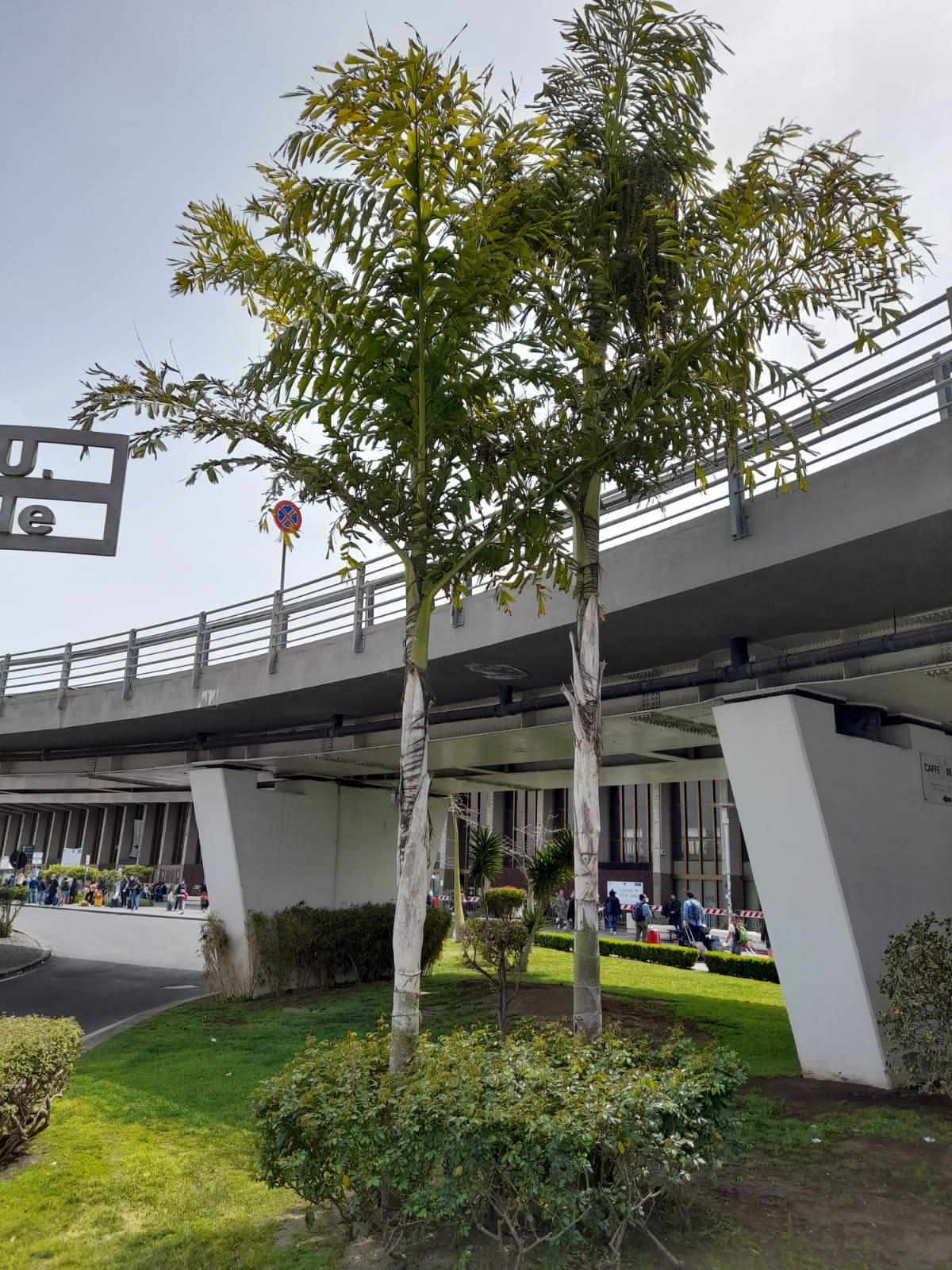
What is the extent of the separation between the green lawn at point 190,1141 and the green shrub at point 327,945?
53.0 inches

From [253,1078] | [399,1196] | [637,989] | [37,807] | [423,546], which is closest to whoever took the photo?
[399,1196]

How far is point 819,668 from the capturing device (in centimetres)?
985

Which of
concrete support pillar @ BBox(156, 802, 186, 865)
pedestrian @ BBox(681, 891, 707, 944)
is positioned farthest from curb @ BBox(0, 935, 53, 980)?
concrete support pillar @ BBox(156, 802, 186, 865)

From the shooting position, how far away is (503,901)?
899 inches

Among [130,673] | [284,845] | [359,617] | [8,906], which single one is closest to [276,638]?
[359,617]

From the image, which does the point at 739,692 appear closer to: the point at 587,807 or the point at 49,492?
the point at 587,807

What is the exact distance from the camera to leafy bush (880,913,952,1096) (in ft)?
26.5

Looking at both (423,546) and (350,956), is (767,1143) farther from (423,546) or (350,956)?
(350,956)

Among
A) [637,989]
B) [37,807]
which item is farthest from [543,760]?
[37,807]

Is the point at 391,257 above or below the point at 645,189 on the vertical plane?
below

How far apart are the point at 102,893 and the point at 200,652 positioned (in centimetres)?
3701

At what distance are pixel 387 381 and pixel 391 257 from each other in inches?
40.0

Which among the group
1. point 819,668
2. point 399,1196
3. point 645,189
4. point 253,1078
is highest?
point 645,189

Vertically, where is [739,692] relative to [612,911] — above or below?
Answer: above
